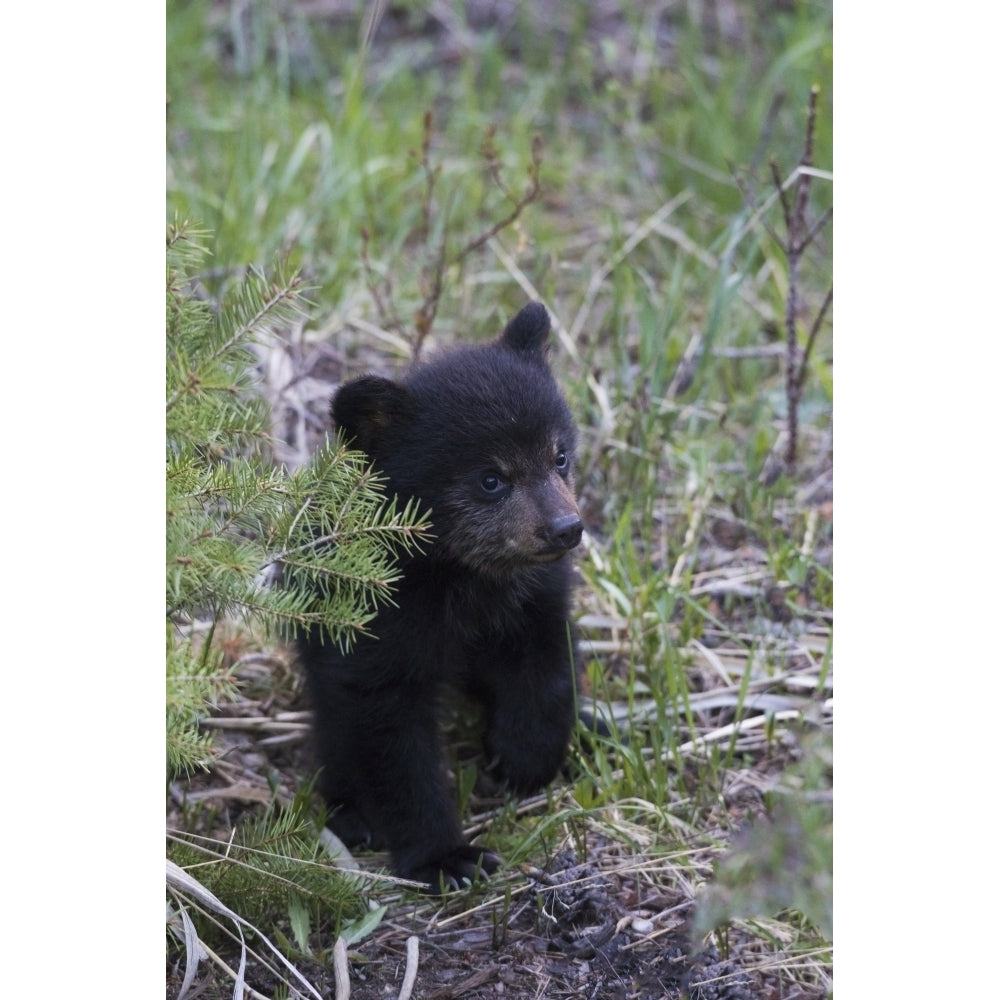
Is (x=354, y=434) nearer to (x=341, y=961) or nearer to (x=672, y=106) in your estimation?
(x=341, y=961)

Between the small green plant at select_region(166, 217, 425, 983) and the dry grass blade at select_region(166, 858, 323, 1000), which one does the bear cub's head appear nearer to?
the small green plant at select_region(166, 217, 425, 983)

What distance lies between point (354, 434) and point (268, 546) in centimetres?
76

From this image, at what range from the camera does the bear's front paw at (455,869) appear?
3.50 metres

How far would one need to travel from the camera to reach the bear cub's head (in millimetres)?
3525

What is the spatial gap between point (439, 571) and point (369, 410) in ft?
1.52

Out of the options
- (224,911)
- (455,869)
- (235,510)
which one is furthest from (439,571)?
(224,911)

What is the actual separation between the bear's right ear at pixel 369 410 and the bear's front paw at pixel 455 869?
42.1 inches

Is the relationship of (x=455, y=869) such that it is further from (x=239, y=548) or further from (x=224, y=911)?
(x=239, y=548)

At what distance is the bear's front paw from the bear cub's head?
0.73 m

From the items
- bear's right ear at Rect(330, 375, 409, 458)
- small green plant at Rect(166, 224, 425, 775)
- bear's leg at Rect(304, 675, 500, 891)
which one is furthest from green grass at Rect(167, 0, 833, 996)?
bear's right ear at Rect(330, 375, 409, 458)

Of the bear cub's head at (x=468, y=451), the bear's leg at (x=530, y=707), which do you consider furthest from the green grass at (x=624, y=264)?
the bear cub's head at (x=468, y=451)
